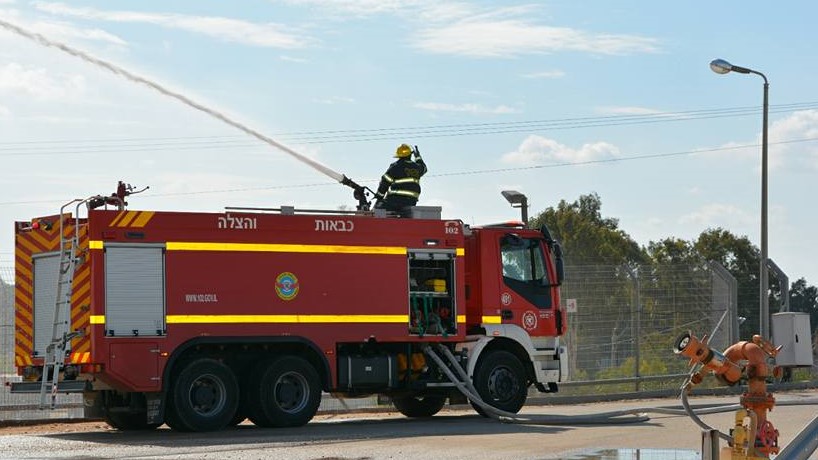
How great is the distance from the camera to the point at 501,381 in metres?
20.1

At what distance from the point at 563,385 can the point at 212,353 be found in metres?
9.47

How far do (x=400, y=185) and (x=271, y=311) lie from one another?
309cm

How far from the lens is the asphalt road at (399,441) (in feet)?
44.5

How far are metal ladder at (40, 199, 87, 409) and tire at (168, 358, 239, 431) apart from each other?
57.4 inches

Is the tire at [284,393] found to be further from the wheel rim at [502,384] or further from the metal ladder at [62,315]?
the wheel rim at [502,384]

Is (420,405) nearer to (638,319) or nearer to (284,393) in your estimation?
(284,393)

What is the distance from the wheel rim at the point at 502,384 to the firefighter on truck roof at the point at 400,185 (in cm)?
270

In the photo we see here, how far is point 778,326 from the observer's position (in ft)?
75.3

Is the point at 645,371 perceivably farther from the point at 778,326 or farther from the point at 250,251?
the point at 250,251

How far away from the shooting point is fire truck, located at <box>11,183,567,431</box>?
669 inches

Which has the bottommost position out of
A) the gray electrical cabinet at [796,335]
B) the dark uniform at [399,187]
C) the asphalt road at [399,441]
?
the asphalt road at [399,441]

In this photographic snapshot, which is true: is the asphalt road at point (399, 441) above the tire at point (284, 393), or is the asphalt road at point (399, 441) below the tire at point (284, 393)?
below

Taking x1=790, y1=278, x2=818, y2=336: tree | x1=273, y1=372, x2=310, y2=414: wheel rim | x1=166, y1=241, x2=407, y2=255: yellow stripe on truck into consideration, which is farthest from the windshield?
x1=790, y1=278, x2=818, y2=336: tree

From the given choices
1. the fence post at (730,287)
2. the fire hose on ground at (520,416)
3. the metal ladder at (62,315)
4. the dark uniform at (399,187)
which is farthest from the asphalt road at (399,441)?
the fence post at (730,287)
